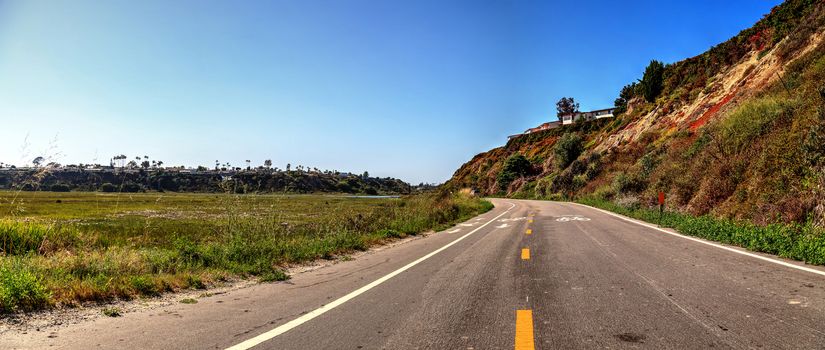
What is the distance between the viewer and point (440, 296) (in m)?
5.96

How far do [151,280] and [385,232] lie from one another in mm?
9156

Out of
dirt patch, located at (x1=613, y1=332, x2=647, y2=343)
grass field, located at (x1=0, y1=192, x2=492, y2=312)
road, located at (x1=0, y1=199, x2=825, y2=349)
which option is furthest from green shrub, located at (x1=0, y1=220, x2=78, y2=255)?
dirt patch, located at (x1=613, y1=332, x2=647, y2=343)

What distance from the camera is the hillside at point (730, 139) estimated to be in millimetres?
12235

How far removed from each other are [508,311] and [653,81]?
7037 cm

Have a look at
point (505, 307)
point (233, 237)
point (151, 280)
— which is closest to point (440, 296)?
point (505, 307)

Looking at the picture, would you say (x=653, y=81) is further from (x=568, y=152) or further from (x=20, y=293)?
(x=20, y=293)

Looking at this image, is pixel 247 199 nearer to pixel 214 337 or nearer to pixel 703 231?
pixel 214 337

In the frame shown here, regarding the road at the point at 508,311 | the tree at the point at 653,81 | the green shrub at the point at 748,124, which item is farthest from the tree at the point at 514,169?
the road at the point at 508,311

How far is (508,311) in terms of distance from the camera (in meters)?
4.99

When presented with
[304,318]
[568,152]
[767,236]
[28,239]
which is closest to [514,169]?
[568,152]

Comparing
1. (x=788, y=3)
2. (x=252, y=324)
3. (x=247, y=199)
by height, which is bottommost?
(x=252, y=324)

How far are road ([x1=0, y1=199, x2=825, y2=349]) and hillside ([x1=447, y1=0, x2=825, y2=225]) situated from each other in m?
5.81

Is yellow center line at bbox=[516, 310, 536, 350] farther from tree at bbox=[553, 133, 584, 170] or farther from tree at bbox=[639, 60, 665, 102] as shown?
tree at bbox=[639, 60, 665, 102]

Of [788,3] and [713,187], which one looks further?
[788,3]
